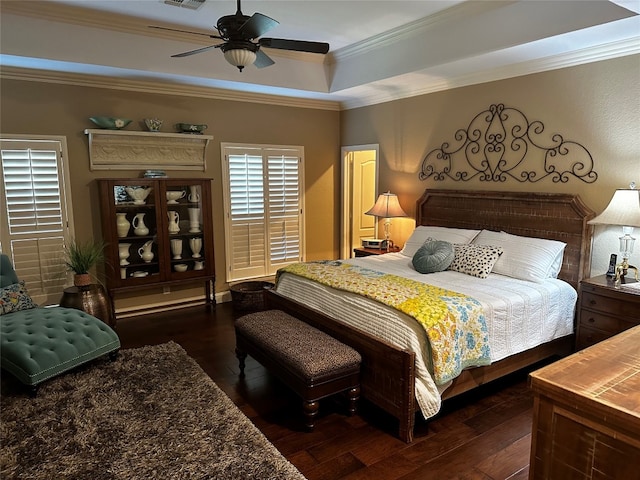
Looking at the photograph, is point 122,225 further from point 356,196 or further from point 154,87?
point 356,196

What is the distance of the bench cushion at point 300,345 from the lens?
2.68 metres

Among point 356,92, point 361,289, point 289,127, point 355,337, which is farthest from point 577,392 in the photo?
point 289,127

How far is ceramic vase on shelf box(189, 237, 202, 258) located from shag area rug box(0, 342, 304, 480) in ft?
6.09

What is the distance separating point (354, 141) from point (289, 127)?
927 mm

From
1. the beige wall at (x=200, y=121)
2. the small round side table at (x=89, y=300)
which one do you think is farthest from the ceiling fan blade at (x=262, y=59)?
the small round side table at (x=89, y=300)

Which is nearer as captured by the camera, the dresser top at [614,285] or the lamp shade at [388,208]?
the dresser top at [614,285]

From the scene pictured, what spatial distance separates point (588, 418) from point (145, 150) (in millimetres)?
4734

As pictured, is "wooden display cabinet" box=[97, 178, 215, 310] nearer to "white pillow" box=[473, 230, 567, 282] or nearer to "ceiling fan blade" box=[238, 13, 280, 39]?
"ceiling fan blade" box=[238, 13, 280, 39]

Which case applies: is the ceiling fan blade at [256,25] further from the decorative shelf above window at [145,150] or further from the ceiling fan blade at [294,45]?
the decorative shelf above window at [145,150]

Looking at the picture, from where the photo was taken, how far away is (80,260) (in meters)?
4.30

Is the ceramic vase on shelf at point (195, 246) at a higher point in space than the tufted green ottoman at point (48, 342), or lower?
higher

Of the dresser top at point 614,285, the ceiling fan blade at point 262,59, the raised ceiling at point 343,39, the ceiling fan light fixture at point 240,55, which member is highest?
the raised ceiling at point 343,39

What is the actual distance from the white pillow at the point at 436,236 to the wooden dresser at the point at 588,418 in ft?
9.03

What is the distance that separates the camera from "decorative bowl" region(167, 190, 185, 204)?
4927 mm
